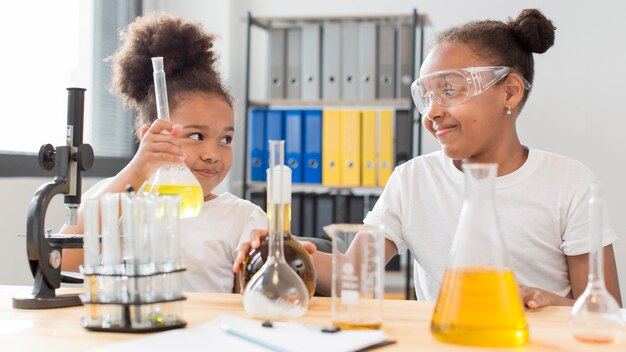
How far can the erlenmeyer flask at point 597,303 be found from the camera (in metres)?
0.92

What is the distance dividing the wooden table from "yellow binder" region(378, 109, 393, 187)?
238cm

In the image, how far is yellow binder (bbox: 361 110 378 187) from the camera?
11.8 feet

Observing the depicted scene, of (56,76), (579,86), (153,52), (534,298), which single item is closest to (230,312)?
(534,298)

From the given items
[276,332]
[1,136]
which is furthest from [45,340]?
[1,136]

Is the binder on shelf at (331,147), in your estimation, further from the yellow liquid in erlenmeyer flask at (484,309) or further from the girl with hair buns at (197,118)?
the yellow liquid in erlenmeyer flask at (484,309)

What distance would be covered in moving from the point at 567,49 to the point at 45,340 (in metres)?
3.39

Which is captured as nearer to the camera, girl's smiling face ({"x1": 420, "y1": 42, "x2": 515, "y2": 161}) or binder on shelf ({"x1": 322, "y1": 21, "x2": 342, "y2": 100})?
girl's smiling face ({"x1": 420, "y1": 42, "x2": 515, "y2": 161})

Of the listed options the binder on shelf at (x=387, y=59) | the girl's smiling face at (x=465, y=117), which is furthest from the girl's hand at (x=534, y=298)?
the binder on shelf at (x=387, y=59)

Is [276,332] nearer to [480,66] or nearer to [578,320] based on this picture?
[578,320]

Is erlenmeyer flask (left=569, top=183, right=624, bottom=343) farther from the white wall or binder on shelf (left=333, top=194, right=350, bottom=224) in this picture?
the white wall

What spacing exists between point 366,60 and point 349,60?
3.3 inches

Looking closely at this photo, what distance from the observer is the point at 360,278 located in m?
1.00

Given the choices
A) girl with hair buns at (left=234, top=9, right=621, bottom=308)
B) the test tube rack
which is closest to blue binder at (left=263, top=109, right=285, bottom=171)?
girl with hair buns at (left=234, top=9, right=621, bottom=308)

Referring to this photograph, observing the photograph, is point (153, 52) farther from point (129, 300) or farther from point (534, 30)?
point (129, 300)
